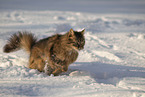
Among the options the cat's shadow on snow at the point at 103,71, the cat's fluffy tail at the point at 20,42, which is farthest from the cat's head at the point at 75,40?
the cat's fluffy tail at the point at 20,42

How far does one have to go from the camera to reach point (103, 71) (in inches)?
120

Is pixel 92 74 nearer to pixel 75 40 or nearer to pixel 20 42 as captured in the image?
pixel 75 40

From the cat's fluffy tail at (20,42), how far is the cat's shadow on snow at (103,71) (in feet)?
3.42

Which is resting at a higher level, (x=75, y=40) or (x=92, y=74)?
(x=75, y=40)

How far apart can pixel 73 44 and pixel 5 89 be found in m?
1.29

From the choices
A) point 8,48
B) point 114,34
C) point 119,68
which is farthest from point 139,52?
point 8,48

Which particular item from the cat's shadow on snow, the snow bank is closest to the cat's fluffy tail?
the snow bank

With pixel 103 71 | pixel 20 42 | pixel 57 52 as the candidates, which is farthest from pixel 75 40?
pixel 20 42

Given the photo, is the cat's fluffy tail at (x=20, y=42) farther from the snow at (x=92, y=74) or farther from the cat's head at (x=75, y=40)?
the cat's head at (x=75, y=40)

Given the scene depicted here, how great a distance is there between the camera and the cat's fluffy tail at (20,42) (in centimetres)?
333

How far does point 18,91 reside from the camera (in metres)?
1.83

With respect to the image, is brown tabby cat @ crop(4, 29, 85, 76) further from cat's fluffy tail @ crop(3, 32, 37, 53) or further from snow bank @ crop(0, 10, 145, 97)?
cat's fluffy tail @ crop(3, 32, 37, 53)

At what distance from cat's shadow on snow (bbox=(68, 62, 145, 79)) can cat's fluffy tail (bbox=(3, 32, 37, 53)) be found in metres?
1.04

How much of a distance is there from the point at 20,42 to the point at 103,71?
1836 millimetres
